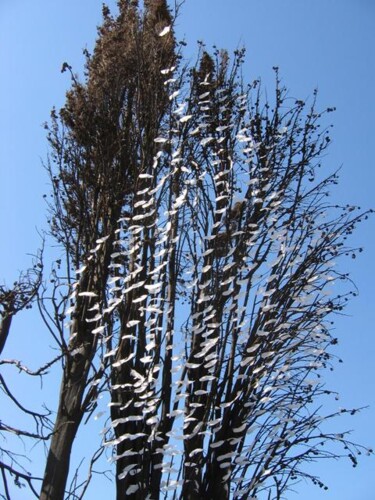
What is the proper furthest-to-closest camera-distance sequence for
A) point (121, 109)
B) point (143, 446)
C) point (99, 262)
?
point (121, 109) → point (99, 262) → point (143, 446)

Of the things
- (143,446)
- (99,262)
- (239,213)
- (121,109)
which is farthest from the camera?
(121,109)

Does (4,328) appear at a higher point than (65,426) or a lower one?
higher

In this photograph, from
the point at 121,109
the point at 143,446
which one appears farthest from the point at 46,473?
the point at 121,109

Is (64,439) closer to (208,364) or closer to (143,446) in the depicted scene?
(143,446)

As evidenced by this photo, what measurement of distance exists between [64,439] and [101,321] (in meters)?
0.88

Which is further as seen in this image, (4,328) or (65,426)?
(65,426)

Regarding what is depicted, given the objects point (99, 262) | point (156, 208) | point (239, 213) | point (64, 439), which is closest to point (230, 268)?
point (239, 213)

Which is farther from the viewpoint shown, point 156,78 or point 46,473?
point 156,78

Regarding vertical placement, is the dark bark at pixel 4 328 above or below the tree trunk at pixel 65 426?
above

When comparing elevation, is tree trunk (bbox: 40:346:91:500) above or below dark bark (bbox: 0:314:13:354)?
below

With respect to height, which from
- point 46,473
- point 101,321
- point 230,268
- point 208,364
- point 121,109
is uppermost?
point 121,109

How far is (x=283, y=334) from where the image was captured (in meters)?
4.19

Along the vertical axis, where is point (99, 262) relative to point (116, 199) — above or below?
below

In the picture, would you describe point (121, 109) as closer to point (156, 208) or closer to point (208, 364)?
point (156, 208)
